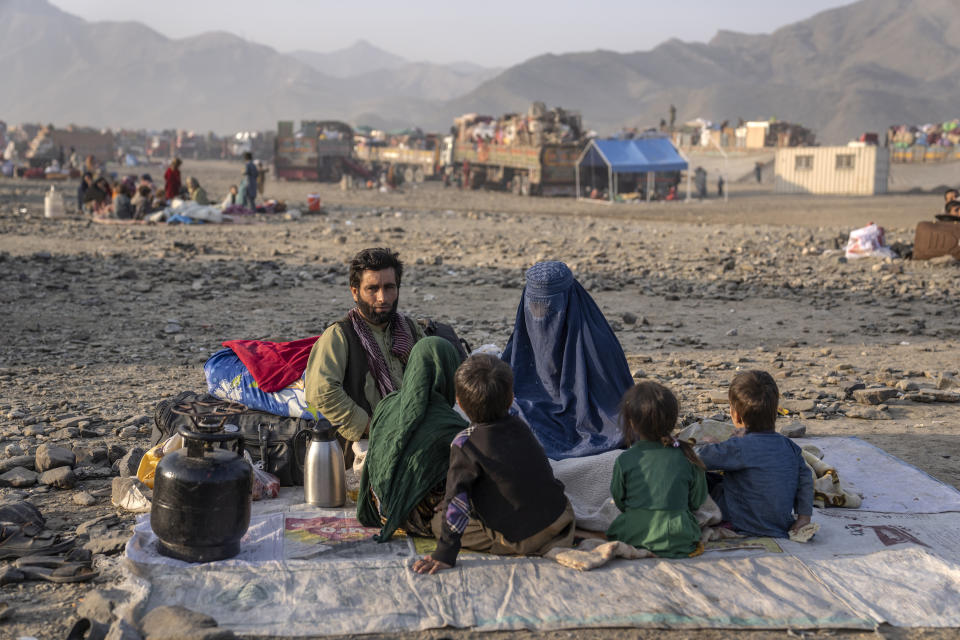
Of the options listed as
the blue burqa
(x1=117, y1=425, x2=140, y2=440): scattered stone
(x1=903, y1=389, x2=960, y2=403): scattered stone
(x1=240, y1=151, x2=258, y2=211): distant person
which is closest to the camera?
the blue burqa

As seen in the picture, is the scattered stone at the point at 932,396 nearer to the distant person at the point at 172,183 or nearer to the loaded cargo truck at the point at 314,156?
the distant person at the point at 172,183

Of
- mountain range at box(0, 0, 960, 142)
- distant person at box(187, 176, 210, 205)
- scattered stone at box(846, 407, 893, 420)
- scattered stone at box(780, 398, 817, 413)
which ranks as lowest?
scattered stone at box(846, 407, 893, 420)

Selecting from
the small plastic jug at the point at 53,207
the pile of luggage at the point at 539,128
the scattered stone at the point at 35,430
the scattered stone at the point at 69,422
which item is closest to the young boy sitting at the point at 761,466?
the scattered stone at the point at 69,422

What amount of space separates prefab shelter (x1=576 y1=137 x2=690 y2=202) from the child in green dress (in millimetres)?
21644

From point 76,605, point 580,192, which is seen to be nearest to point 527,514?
point 76,605

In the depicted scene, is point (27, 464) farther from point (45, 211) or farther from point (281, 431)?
point (45, 211)

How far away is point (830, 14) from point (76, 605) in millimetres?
175548

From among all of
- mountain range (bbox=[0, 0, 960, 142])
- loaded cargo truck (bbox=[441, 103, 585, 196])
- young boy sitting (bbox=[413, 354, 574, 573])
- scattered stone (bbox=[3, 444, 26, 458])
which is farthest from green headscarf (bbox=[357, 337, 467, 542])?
mountain range (bbox=[0, 0, 960, 142])

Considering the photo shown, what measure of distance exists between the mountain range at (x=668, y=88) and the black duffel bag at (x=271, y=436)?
94.7m

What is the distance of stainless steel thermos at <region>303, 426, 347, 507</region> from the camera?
4.25m

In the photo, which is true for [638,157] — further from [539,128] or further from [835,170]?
[835,170]

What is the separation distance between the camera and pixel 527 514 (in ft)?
12.3

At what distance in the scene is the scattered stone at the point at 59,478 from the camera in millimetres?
4609

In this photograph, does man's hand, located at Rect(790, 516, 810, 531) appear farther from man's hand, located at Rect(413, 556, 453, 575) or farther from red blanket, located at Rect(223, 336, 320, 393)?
red blanket, located at Rect(223, 336, 320, 393)
